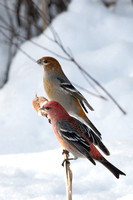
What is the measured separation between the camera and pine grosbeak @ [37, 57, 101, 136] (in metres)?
3.02

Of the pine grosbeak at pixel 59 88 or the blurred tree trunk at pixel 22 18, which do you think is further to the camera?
the blurred tree trunk at pixel 22 18

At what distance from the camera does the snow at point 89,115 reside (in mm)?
3426

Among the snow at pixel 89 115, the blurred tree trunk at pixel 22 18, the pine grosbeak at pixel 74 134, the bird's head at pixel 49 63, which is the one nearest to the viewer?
the pine grosbeak at pixel 74 134

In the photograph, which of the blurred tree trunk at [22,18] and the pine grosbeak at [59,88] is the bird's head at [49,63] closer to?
the pine grosbeak at [59,88]

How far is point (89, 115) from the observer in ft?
17.0

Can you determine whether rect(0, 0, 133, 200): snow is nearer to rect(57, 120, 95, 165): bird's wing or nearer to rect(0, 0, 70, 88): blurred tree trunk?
rect(0, 0, 70, 88): blurred tree trunk

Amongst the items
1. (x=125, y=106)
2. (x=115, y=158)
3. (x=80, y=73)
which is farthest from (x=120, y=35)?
(x=115, y=158)

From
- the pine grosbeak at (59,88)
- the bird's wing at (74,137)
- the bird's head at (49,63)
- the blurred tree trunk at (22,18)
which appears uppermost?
the blurred tree trunk at (22,18)

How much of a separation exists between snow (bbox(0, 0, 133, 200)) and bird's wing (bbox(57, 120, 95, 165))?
70 centimetres

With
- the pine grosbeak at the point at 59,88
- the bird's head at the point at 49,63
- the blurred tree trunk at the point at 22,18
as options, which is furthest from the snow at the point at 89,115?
the bird's head at the point at 49,63

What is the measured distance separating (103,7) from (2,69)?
2.02 m

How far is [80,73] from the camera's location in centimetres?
579

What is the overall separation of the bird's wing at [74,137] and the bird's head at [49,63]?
652mm

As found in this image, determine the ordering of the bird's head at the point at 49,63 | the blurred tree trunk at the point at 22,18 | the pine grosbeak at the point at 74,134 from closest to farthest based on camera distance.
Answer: the pine grosbeak at the point at 74,134, the bird's head at the point at 49,63, the blurred tree trunk at the point at 22,18
